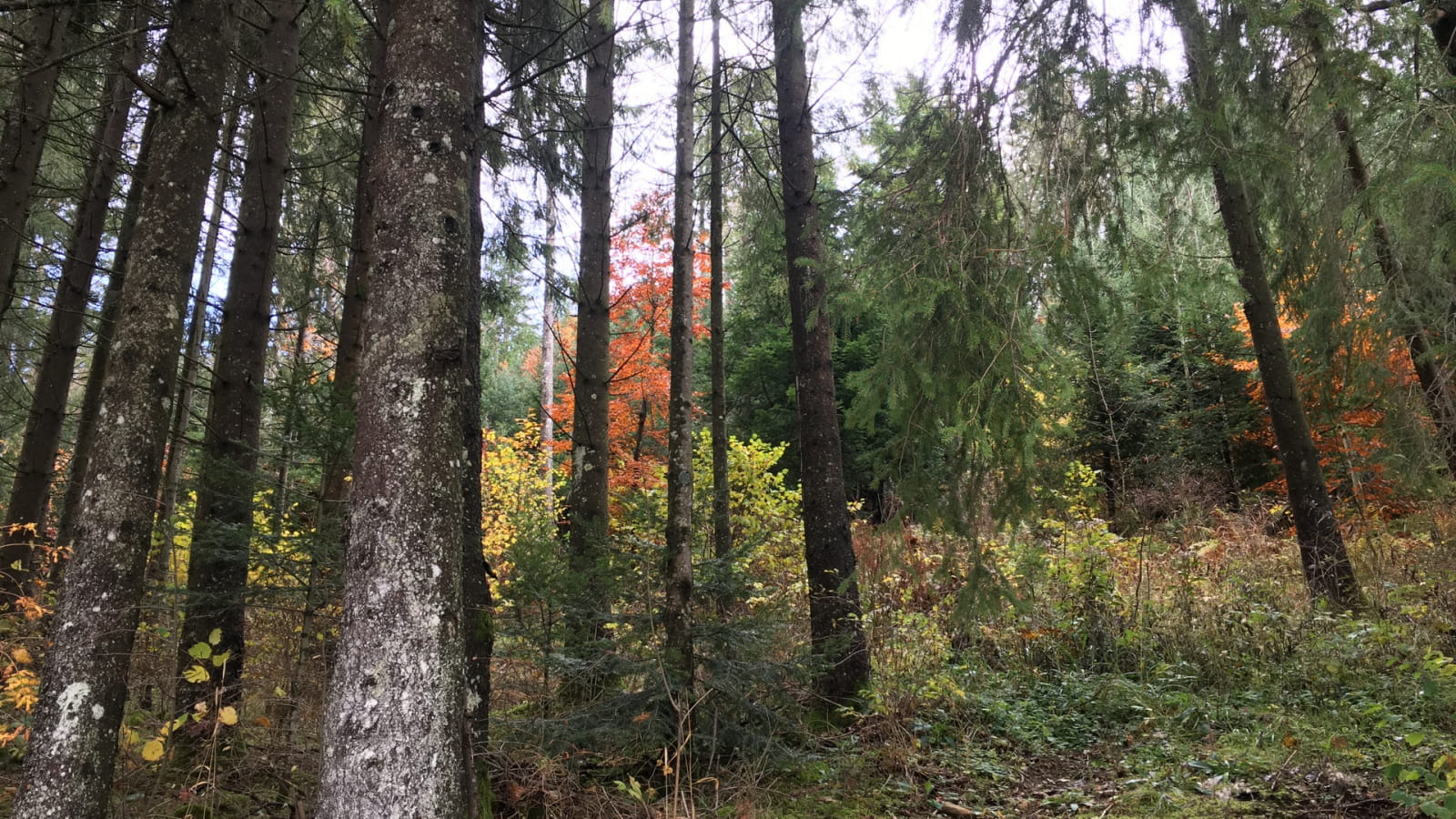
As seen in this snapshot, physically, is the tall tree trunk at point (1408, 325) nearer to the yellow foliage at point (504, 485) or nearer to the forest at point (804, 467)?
the forest at point (804, 467)

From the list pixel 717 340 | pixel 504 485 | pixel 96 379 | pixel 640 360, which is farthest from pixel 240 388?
pixel 640 360

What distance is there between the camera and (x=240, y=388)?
5410 mm

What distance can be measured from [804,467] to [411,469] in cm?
411

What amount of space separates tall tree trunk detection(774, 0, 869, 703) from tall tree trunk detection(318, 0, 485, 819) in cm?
316

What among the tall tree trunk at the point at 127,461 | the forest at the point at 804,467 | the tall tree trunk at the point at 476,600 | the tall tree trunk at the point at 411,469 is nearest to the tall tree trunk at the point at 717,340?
the forest at the point at 804,467

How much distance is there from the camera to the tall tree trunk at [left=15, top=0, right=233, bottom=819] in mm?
2963

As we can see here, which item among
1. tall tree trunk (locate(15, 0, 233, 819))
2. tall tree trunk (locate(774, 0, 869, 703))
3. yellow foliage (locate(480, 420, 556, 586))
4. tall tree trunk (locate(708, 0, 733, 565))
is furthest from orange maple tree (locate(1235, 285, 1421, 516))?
yellow foliage (locate(480, 420, 556, 586))

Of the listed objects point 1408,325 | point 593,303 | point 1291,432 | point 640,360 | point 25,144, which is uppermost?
point 640,360

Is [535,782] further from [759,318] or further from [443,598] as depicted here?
[759,318]

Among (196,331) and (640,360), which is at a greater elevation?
(640,360)

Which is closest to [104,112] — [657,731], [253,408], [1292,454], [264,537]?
[253,408]

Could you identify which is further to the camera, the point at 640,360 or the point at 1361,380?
the point at 640,360

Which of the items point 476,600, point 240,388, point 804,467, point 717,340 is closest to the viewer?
point 476,600

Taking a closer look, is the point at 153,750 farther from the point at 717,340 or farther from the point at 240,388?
the point at 717,340
